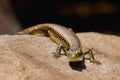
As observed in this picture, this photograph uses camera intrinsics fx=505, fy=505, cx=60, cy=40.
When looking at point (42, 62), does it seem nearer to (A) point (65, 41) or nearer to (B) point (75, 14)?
(A) point (65, 41)

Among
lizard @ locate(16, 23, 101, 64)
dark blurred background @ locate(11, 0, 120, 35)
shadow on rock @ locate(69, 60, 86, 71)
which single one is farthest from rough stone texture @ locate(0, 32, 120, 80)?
dark blurred background @ locate(11, 0, 120, 35)

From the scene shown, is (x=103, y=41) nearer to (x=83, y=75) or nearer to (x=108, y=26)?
(x=83, y=75)

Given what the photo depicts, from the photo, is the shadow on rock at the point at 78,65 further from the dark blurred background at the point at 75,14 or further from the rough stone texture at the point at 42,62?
the dark blurred background at the point at 75,14

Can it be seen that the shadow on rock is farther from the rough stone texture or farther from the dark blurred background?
the dark blurred background

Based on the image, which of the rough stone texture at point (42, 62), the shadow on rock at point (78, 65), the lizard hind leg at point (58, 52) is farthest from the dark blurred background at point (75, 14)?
the shadow on rock at point (78, 65)

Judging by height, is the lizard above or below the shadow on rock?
above

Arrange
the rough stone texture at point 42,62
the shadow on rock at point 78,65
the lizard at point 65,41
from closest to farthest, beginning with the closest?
the rough stone texture at point 42,62
the shadow on rock at point 78,65
the lizard at point 65,41

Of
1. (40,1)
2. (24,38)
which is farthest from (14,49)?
(40,1)
